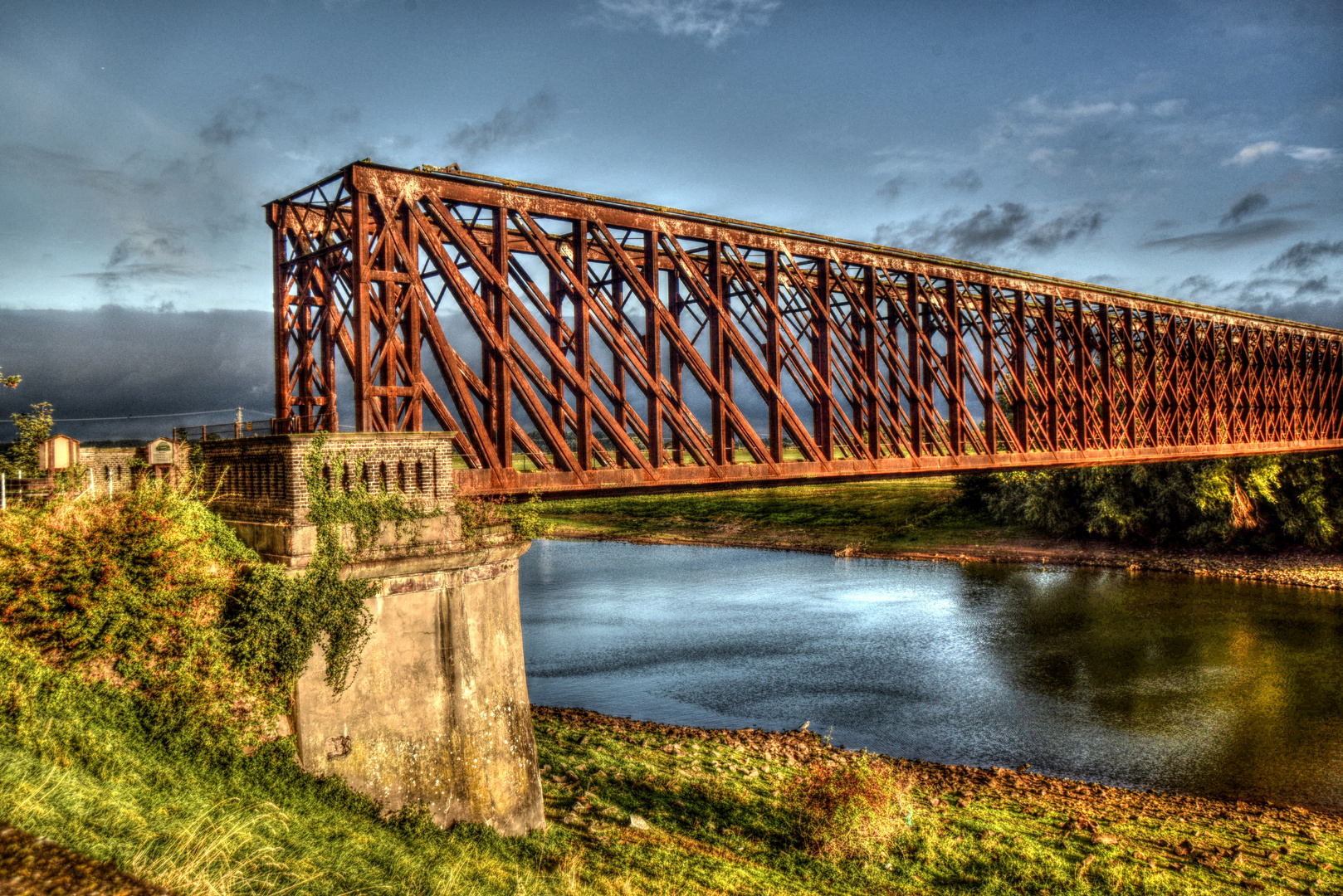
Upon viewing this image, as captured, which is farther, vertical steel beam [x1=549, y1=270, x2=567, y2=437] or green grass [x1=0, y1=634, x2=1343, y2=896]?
vertical steel beam [x1=549, y1=270, x2=567, y2=437]

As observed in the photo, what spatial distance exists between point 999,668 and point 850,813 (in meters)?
16.9

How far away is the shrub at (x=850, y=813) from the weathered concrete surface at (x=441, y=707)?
4.57 metres

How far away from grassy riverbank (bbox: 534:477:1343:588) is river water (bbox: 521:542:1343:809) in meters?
4.34

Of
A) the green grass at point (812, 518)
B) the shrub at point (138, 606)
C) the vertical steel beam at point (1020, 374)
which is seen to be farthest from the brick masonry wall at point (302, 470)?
the green grass at point (812, 518)

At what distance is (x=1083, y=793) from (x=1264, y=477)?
41278mm

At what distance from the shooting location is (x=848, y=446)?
23.9m

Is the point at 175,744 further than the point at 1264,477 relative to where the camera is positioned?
No

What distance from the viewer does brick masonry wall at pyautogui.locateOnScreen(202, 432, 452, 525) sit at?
11.2 m

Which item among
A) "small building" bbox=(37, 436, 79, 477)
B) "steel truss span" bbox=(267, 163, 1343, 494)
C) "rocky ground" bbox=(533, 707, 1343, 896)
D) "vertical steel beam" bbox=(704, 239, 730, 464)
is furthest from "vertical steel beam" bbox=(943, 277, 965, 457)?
"small building" bbox=(37, 436, 79, 477)

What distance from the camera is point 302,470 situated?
11.2 m

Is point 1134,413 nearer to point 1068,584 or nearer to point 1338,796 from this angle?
point 1068,584

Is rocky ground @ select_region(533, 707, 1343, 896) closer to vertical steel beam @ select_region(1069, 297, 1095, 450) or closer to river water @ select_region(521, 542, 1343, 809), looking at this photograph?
river water @ select_region(521, 542, 1343, 809)

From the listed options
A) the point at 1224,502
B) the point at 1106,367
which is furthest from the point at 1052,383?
the point at 1224,502

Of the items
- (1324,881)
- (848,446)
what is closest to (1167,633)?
(848,446)
